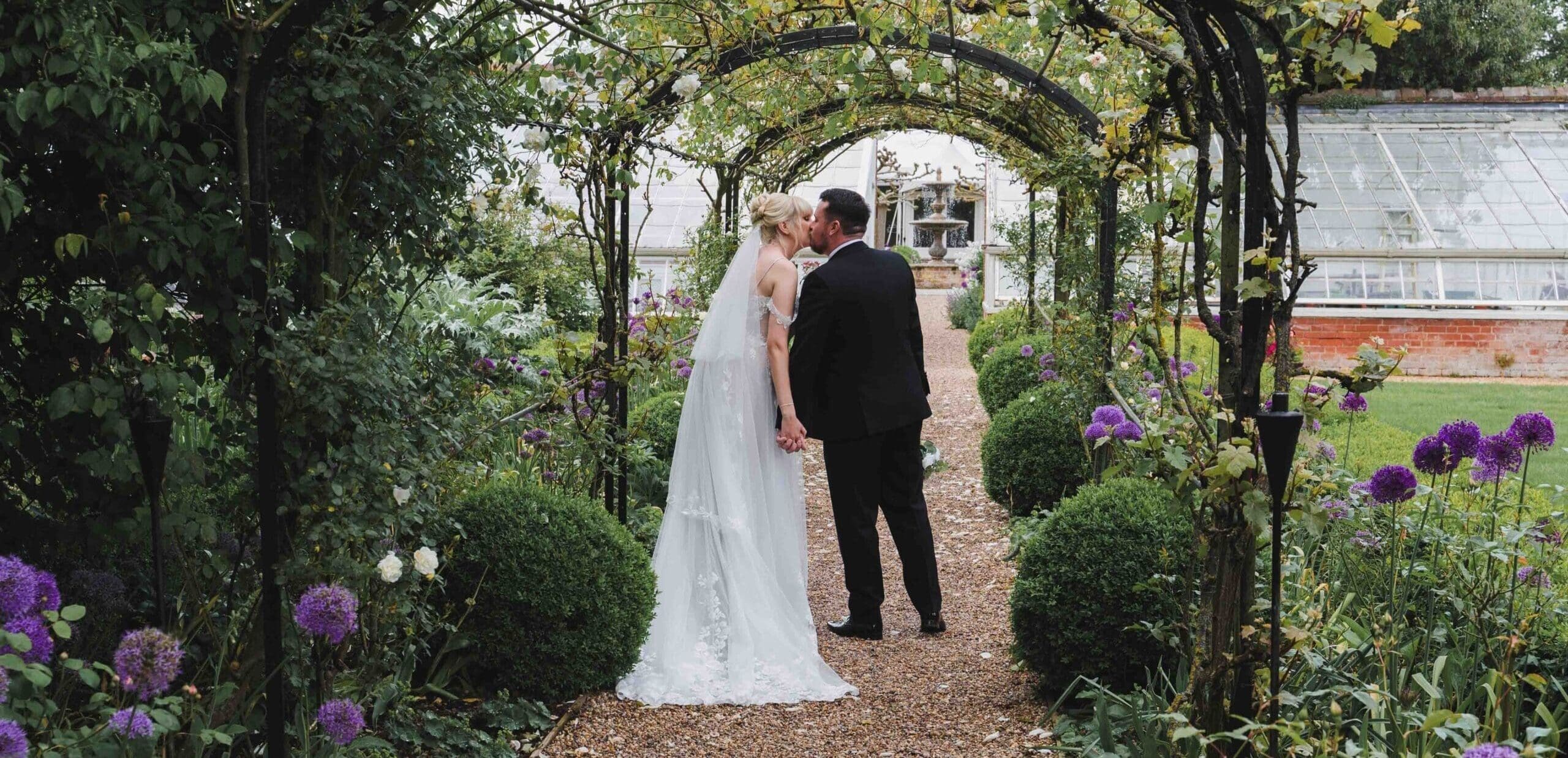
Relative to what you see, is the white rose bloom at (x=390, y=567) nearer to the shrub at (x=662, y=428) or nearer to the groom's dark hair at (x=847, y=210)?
the groom's dark hair at (x=847, y=210)

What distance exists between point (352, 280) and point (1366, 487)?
2.86 metres

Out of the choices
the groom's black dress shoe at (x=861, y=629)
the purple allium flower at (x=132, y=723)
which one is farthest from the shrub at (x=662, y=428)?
the purple allium flower at (x=132, y=723)

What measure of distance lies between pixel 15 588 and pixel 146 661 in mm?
200

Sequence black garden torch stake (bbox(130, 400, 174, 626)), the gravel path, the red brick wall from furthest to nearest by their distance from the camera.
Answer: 1. the red brick wall
2. the gravel path
3. black garden torch stake (bbox(130, 400, 174, 626))

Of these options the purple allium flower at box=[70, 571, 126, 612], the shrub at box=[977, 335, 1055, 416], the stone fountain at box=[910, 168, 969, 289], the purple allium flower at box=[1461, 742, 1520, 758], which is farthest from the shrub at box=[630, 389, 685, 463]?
the stone fountain at box=[910, 168, 969, 289]

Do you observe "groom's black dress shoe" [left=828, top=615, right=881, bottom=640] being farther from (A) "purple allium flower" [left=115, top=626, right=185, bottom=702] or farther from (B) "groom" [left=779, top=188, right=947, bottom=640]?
(A) "purple allium flower" [left=115, top=626, right=185, bottom=702]

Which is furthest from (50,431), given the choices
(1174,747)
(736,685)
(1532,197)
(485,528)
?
(1532,197)

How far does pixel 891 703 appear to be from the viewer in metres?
3.53

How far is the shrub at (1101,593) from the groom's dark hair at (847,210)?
122 cm

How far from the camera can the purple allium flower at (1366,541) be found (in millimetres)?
3426

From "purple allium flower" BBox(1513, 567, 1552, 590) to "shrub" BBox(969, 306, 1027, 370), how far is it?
5.90 metres

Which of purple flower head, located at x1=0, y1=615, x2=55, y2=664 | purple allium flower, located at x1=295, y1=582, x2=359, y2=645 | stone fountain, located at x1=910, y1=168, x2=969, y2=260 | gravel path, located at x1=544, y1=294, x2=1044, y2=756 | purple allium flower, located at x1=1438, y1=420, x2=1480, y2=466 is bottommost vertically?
gravel path, located at x1=544, y1=294, x2=1044, y2=756

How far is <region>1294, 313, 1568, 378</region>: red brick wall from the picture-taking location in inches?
473

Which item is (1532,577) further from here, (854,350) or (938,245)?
(938,245)
